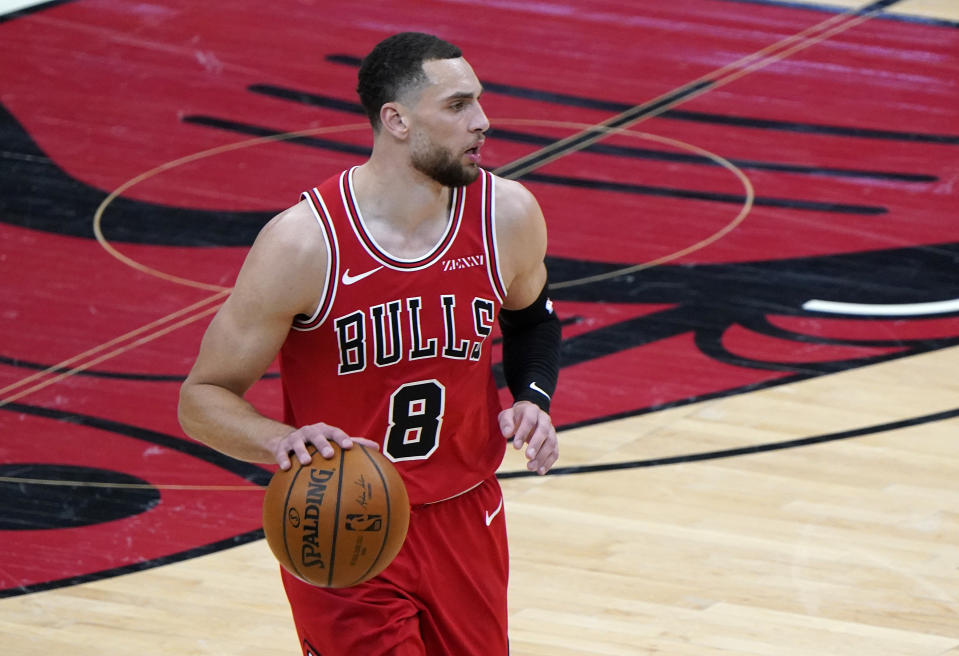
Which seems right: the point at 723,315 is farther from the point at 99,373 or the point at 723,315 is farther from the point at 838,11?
the point at 838,11

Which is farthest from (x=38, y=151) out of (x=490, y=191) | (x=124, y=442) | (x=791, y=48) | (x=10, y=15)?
(x=490, y=191)

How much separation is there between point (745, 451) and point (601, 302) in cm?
156

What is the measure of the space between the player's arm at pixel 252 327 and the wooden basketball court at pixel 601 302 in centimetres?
61

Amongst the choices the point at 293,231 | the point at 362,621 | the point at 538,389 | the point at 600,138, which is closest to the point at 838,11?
the point at 600,138

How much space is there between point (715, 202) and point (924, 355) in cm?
192

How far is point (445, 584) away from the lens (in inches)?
154

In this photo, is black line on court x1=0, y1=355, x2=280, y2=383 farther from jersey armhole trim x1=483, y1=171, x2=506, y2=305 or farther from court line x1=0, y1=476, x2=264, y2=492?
jersey armhole trim x1=483, y1=171, x2=506, y2=305

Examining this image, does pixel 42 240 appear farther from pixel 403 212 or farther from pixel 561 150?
pixel 403 212

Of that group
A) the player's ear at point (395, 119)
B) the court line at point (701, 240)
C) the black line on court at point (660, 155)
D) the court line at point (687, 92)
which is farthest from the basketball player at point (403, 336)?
the black line on court at point (660, 155)

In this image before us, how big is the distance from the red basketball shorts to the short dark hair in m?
0.94

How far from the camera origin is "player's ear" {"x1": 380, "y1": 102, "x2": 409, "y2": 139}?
146 inches

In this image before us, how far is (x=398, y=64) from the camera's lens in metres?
3.73

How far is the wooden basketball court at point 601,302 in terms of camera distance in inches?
221

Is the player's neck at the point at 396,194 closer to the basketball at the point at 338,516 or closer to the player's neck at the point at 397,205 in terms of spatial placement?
the player's neck at the point at 397,205
